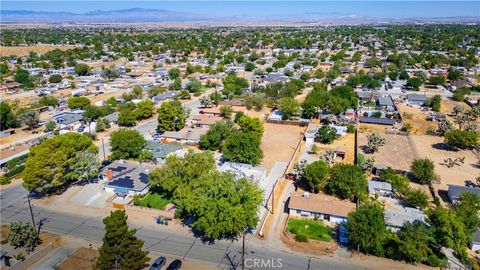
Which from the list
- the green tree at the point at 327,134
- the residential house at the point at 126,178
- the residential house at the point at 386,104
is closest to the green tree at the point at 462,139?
the green tree at the point at 327,134

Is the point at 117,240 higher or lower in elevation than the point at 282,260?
higher

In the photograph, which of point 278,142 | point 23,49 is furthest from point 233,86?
point 23,49

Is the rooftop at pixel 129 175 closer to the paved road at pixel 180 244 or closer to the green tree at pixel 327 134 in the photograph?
the paved road at pixel 180 244

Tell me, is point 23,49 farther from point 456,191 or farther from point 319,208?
point 456,191

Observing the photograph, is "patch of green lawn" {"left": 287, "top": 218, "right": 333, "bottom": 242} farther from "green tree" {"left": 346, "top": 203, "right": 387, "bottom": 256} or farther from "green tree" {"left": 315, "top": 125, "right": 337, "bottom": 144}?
"green tree" {"left": 315, "top": 125, "right": 337, "bottom": 144}

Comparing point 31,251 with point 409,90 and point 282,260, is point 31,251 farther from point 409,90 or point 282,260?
point 409,90

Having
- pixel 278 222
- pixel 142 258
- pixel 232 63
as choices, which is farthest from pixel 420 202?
pixel 232 63
